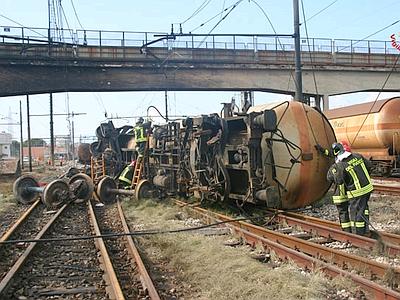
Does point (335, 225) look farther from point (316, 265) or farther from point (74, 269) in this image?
point (74, 269)

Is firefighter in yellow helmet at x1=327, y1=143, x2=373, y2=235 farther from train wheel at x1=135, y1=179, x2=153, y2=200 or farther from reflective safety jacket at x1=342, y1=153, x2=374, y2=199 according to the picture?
train wheel at x1=135, y1=179, x2=153, y2=200

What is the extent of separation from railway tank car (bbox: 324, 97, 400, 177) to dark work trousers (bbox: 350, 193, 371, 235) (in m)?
12.2

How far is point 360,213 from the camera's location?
779 cm

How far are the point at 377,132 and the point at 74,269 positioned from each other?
52.9 feet

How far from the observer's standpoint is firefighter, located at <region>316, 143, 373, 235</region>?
7781 millimetres

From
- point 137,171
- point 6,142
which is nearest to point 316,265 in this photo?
point 137,171

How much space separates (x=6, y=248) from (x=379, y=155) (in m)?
16.7

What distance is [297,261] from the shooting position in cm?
646

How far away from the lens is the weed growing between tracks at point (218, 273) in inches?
209

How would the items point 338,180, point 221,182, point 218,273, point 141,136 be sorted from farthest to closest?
point 141,136
point 221,182
point 338,180
point 218,273

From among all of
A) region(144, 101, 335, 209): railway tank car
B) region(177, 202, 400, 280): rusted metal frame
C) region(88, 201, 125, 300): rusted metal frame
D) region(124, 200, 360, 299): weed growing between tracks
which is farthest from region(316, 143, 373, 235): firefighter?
region(88, 201, 125, 300): rusted metal frame

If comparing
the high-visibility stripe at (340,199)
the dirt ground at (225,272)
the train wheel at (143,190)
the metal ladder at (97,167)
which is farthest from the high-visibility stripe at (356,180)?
the metal ladder at (97,167)

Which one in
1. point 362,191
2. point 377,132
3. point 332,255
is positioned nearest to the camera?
point 332,255

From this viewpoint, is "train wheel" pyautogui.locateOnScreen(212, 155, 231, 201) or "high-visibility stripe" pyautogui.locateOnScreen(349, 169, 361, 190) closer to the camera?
"high-visibility stripe" pyautogui.locateOnScreen(349, 169, 361, 190)
